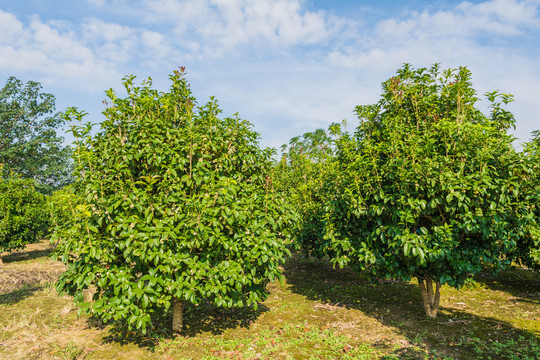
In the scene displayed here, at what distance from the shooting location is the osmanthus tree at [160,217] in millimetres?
4770

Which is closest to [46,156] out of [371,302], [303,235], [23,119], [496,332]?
[23,119]

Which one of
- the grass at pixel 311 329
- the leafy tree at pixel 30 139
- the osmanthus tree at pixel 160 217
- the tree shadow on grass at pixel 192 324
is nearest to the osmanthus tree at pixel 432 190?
the grass at pixel 311 329

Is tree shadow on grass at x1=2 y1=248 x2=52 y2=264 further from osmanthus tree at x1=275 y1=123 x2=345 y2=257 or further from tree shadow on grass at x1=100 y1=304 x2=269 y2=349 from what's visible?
osmanthus tree at x1=275 y1=123 x2=345 y2=257

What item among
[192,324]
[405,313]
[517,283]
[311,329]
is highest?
[517,283]

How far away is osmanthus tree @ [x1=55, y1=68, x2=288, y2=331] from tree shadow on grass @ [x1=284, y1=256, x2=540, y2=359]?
2.98 m

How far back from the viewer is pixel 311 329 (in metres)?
6.32

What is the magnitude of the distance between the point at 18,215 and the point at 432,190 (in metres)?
17.0

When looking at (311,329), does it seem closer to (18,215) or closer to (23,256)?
(18,215)

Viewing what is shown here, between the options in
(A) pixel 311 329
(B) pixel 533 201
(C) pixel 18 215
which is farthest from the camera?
(C) pixel 18 215

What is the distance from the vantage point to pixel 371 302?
8.03m

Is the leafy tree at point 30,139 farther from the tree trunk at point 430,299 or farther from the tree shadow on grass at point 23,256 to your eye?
the tree trunk at point 430,299

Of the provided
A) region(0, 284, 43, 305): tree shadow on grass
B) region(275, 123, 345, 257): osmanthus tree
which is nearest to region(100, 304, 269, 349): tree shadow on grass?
region(275, 123, 345, 257): osmanthus tree

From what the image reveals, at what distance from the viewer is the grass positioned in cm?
531

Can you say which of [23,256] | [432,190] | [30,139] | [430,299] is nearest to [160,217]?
[432,190]
